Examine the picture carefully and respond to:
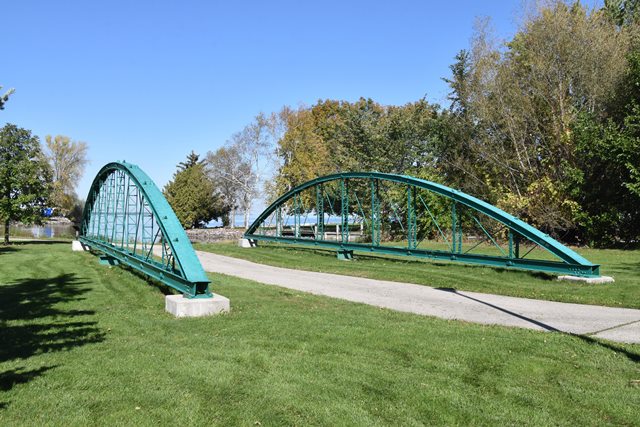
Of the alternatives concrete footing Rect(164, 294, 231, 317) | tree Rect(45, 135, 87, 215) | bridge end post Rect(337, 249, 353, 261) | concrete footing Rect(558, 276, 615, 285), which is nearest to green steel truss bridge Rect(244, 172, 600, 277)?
bridge end post Rect(337, 249, 353, 261)

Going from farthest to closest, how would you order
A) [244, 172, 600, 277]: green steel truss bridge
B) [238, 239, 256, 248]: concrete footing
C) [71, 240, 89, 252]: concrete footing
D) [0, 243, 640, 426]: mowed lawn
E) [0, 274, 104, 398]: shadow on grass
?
[238, 239, 256, 248]: concrete footing → [71, 240, 89, 252]: concrete footing → [244, 172, 600, 277]: green steel truss bridge → [0, 274, 104, 398]: shadow on grass → [0, 243, 640, 426]: mowed lawn

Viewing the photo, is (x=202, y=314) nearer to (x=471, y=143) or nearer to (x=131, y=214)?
(x=131, y=214)

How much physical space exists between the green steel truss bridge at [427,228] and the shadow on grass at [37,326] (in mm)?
9798

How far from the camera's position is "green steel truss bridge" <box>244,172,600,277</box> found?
13.8 metres

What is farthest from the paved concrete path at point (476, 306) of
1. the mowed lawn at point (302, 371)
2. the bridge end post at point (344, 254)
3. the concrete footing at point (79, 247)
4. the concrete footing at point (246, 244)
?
the concrete footing at point (79, 247)

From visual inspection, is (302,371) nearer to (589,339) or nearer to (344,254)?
(589,339)

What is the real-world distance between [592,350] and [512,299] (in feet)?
14.7

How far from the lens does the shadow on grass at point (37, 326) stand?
245 inches

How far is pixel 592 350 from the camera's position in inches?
249

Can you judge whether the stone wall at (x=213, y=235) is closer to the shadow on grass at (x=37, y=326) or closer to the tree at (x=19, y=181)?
the tree at (x=19, y=181)

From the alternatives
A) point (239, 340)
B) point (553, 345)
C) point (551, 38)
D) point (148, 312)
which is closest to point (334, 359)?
point (239, 340)

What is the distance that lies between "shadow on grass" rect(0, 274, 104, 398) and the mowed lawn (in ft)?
0.12

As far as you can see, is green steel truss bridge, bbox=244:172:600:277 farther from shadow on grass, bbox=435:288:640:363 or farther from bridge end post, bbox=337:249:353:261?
shadow on grass, bbox=435:288:640:363

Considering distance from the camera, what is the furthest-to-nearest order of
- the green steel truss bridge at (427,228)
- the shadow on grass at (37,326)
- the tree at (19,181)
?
the tree at (19,181) → the green steel truss bridge at (427,228) → the shadow on grass at (37,326)
